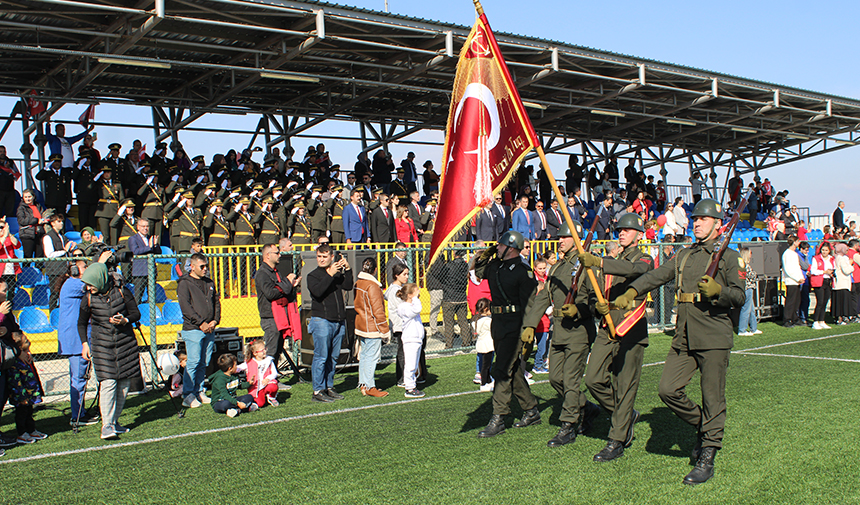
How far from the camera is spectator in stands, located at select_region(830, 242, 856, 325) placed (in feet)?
50.0

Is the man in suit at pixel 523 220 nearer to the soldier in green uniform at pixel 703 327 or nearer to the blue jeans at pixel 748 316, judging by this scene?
the blue jeans at pixel 748 316

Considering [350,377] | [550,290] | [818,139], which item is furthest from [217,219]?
[818,139]

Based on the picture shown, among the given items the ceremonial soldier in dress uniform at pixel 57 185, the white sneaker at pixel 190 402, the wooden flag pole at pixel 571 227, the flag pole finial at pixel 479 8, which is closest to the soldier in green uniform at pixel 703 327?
the wooden flag pole at pixel 571 227

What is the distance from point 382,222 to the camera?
15758 millimetres

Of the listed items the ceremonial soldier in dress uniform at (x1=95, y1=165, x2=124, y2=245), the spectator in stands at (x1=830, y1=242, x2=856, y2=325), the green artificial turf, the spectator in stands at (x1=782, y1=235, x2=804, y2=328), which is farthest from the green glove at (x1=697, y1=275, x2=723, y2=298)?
the ceremonial soldier in dress uniform at (x1=95, y1=165, x2=124, y2=245)

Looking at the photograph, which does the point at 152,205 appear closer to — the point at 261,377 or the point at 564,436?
the point at 261,377

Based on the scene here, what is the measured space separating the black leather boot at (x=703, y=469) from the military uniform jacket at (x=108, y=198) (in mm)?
12959

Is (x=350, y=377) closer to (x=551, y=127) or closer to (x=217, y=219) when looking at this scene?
(x=217, y=219)

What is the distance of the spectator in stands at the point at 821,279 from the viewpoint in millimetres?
14734

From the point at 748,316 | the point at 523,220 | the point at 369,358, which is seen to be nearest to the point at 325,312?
the point at 369,358

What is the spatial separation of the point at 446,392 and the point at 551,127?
20.4 meters

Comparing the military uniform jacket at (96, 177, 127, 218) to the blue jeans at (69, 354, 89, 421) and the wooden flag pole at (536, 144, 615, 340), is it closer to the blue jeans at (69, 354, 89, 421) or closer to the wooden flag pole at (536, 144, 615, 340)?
the blue jeans at (69, 354, 89, 421)

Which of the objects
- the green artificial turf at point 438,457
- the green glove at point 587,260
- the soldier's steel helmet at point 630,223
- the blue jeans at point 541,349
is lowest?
the green artificial turf at point 438,457

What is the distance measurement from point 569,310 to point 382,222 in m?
10.1
